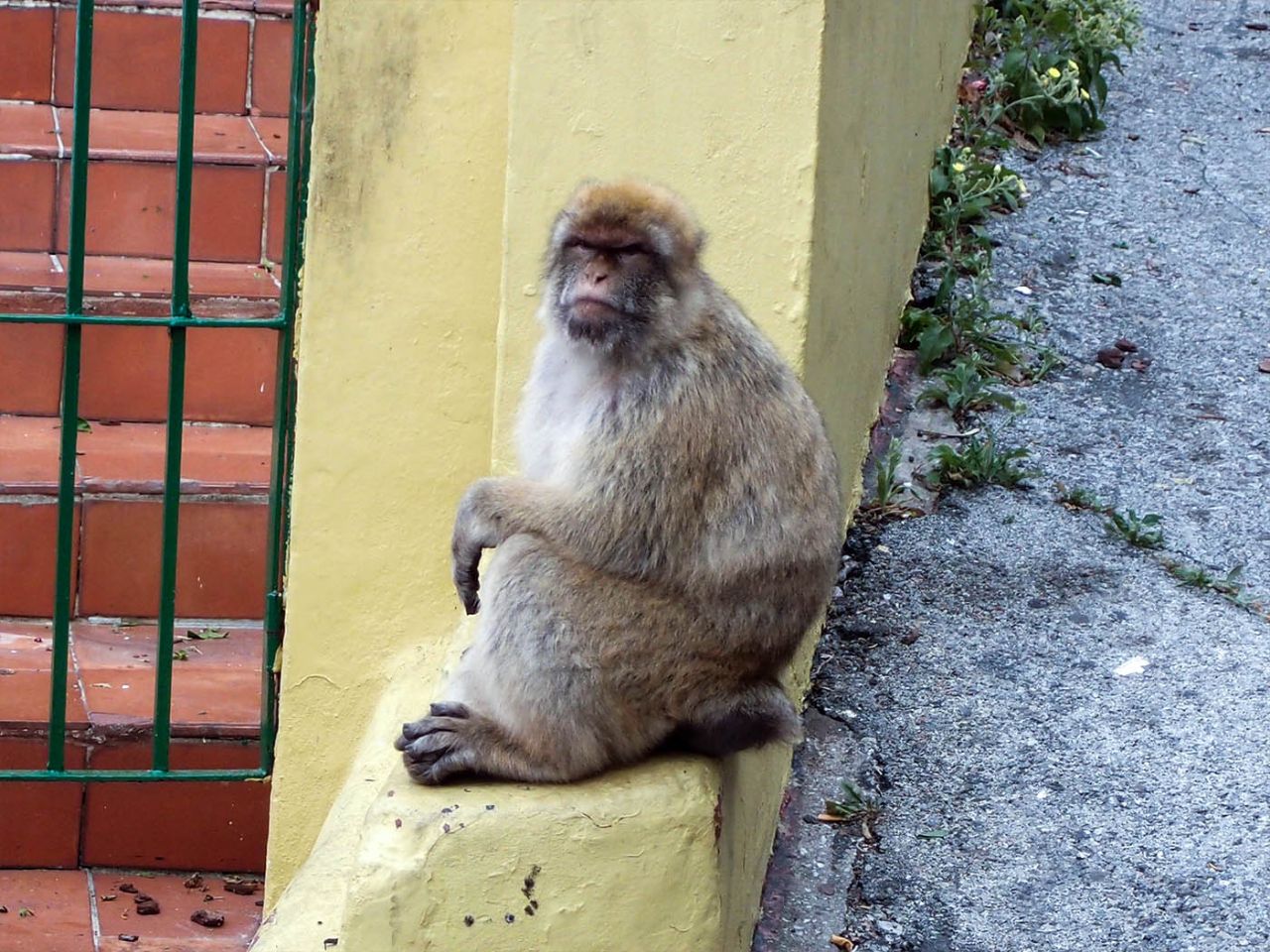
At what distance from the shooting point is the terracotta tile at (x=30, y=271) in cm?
506

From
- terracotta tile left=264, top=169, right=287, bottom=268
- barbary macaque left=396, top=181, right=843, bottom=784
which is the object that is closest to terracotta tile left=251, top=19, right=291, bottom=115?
terracotta tile left=264, top=169, right=287, bottom=268

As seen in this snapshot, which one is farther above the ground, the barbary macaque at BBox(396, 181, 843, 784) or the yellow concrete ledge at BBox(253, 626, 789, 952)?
the barbary macaque at BBox(396, 181, 843, 784)

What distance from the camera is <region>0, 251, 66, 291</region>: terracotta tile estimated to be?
5.06 metres

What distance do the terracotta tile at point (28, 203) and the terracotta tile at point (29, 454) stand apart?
637mm

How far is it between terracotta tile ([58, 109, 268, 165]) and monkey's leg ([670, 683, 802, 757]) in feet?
10.3

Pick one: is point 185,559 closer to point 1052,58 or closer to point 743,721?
point 743,721

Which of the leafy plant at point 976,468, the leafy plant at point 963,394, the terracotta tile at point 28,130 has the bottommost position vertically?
the leafy plant at point 976,468

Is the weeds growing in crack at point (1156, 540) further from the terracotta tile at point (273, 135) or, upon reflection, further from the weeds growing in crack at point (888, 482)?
the terracotta tile at point (273, 135)

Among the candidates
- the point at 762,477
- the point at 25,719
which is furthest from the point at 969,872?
the point at 25,719

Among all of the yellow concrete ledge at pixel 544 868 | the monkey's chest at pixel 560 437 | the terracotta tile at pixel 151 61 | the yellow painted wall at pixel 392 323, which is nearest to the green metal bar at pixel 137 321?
the yellow painted wall at pixel 392 323

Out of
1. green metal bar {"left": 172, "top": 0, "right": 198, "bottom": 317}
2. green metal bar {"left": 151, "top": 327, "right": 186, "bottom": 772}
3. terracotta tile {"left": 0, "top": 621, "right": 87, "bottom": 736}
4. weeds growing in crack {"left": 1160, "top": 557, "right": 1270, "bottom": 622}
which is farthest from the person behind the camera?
weeds growing in crack {"left": 1160, "top": 557, "right": 1270, "bottom": 622}

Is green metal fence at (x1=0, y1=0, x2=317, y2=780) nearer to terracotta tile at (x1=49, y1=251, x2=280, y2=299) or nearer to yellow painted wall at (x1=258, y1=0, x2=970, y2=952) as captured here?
yellow painted wall at (x1=258, y1=0, x2=970, y2=952)

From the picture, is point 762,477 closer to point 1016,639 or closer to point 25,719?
point 1016,639

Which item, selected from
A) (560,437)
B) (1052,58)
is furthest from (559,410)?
(1052,58)
